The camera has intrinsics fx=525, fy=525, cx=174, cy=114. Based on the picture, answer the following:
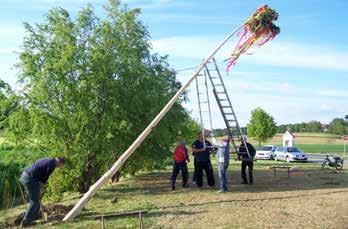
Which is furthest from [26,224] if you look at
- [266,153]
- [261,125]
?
[261,125]

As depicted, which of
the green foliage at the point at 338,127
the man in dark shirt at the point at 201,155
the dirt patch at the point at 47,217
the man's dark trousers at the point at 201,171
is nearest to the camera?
the dirt patch at the point at 47,217

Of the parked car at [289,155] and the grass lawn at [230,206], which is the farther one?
the parked car at [289,155]

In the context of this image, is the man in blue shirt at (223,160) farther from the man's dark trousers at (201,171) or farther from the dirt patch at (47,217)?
the dirt patch at (47,217)

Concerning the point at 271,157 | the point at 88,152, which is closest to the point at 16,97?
the point at 88,152

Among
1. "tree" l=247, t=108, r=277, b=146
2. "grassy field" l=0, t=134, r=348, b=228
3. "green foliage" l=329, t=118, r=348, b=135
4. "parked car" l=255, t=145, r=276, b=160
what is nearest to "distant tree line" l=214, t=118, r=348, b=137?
"green foliage" l=329, t=118, r=348, b=135

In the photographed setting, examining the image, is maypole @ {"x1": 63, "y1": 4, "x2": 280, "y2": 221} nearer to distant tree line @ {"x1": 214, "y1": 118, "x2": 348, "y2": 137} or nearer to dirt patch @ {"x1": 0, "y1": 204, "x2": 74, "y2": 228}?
dirt patch @ {"x1": 0, "y1": 204, "x2": 74, "y2": 228}

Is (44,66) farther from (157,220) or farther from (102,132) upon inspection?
(157,220)

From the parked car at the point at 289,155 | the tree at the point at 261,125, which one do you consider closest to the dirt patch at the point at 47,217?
Answer: the parked car at the point at 289,155

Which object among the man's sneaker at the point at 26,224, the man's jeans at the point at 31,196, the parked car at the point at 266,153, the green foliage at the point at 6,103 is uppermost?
the green foliage at the point at 6,103

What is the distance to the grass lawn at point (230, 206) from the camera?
11.3 metres

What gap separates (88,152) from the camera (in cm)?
1712

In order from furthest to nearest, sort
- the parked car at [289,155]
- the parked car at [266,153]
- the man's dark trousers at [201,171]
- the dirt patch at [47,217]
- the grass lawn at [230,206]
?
the parked car at [266,153] → the parked car at [289,155] → the man's dark trousers at [201,171] → the dirt patch at [47,217] → the grass lawn at [230,206]

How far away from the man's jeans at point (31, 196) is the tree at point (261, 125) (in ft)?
159

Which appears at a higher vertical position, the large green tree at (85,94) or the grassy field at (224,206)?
the large green tree at (85,94)
